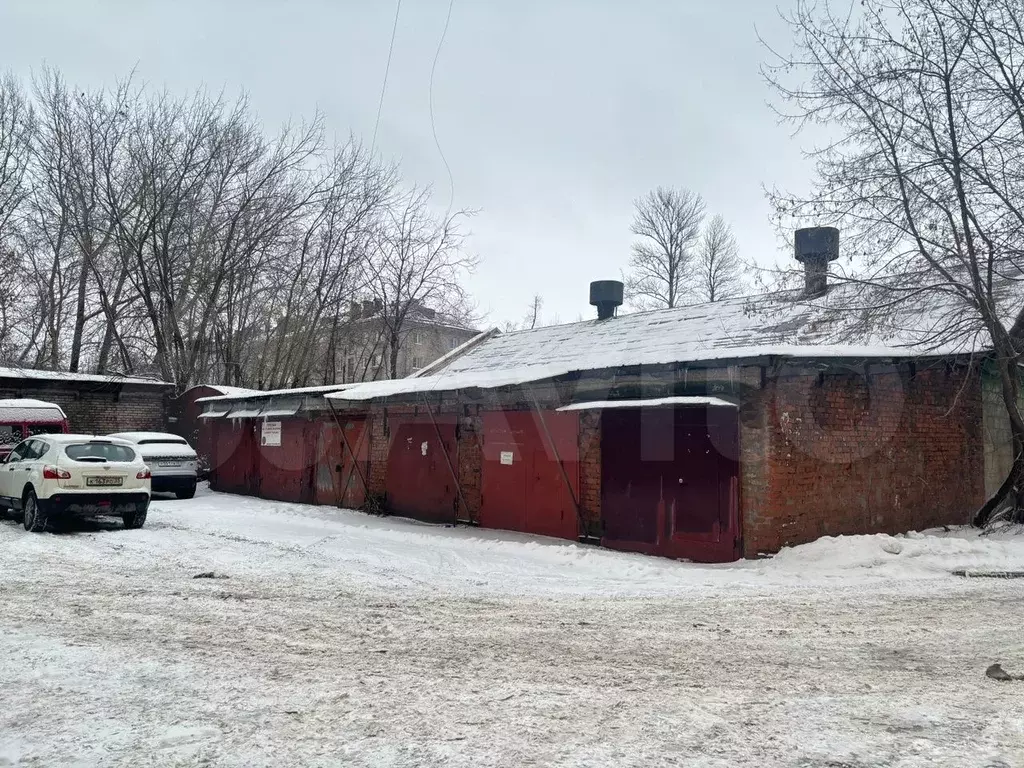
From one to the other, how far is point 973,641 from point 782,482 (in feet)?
12.9

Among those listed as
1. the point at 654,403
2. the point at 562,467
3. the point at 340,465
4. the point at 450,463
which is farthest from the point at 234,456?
the point at 654,403

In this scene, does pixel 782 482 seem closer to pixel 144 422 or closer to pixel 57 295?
pixel 144 422

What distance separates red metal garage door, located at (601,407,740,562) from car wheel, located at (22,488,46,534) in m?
8.51

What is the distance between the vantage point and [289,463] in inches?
703

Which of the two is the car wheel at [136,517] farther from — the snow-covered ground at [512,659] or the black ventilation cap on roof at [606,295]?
the black ventilation cap on roof at [606,295]

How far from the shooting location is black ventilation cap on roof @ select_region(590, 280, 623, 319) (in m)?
19.2

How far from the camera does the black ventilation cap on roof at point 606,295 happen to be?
19.2 m

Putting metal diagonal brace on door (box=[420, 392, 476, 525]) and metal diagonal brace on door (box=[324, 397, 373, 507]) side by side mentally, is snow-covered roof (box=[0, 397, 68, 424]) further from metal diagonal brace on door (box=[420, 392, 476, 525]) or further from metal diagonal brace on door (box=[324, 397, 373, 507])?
metal diagonal brace on door (box=[420, 392, 476, 525])

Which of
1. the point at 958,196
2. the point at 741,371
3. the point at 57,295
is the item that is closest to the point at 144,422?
the point at 57,295

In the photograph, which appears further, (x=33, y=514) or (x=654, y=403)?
(x=33, y=514)

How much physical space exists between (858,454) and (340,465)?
10.3 metres

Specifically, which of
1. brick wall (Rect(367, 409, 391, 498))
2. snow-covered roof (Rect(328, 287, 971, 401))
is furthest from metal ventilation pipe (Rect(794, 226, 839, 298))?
brick wall (Rect(367, 409, 391, 498))

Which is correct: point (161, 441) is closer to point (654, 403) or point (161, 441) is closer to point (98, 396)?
point (98, 396)

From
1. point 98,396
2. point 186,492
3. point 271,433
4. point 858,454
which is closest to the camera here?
point 858,454
